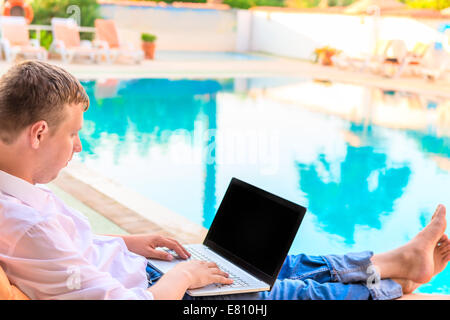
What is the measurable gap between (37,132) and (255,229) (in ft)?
2.64

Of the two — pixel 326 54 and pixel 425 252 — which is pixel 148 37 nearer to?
pixel 326 54

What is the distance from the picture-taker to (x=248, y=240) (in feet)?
6.10

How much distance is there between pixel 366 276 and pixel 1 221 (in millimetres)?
1119

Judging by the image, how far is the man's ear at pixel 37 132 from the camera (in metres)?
1.29

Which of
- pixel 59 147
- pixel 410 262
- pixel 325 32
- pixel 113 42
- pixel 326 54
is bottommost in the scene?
pixel 326 54

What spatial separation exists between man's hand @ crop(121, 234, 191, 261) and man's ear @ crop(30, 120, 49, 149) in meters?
0.63

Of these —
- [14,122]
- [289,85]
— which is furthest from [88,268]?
[289,85]

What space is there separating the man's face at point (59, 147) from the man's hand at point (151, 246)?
1.74 feet

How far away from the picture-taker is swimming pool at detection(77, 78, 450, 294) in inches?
168

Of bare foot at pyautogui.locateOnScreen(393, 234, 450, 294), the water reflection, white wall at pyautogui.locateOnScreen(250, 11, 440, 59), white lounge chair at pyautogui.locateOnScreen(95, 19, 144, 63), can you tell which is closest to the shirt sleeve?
bare foot at pyautogui.locateOnScreen(393, 234, 450, 294)

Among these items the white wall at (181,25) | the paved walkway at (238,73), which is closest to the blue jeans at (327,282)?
the paved walkway at (238,73)

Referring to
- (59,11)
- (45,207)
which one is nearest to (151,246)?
(45,207)

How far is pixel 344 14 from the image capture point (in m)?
17.4
